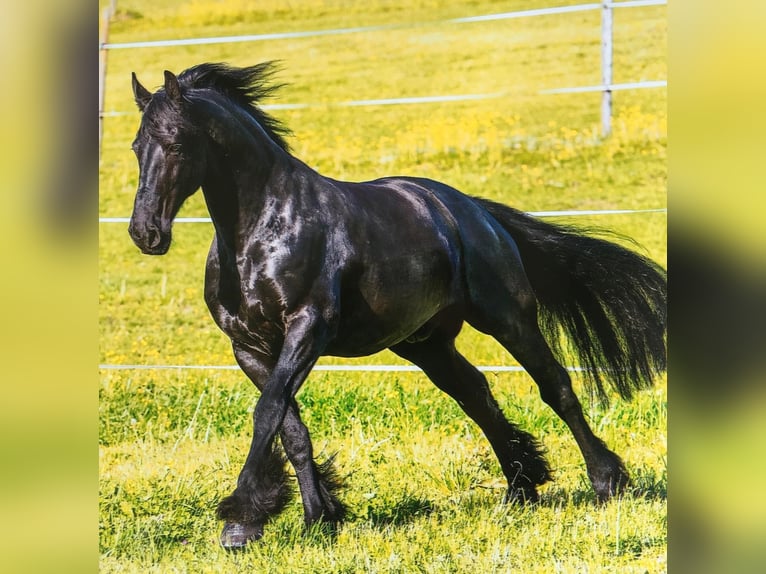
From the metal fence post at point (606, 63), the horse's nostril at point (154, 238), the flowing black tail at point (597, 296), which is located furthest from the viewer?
the metal fence post at point (606, 63)

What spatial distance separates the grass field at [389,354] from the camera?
13.9 feet

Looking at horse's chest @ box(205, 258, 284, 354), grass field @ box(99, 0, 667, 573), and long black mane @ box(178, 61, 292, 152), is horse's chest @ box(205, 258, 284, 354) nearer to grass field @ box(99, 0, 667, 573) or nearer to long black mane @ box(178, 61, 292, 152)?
long black mane @ box(178, 61, 292, 152)

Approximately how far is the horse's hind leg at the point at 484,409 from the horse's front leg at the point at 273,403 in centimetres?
69

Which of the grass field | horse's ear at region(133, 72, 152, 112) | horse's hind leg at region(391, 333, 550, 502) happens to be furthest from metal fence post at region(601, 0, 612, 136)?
horse's ear at region(133, 72, 152, 112)

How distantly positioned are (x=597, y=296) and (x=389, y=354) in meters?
1.85

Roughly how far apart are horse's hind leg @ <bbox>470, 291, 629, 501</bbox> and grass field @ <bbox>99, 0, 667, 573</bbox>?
138mm

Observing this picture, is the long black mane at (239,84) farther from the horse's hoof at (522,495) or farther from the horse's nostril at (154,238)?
the horse's hoof at (522,495)

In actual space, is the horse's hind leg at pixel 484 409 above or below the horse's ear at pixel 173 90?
below

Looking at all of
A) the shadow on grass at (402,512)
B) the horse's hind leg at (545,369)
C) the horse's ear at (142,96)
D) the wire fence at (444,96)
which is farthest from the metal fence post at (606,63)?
the horse's ear at (142,96)

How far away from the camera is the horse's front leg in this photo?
3703 mm

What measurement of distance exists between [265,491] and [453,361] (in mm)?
987

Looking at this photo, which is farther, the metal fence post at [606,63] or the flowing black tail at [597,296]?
the metal fence post at [606,63]

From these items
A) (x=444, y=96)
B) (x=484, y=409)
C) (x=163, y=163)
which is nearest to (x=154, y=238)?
(x=163, y=163)
